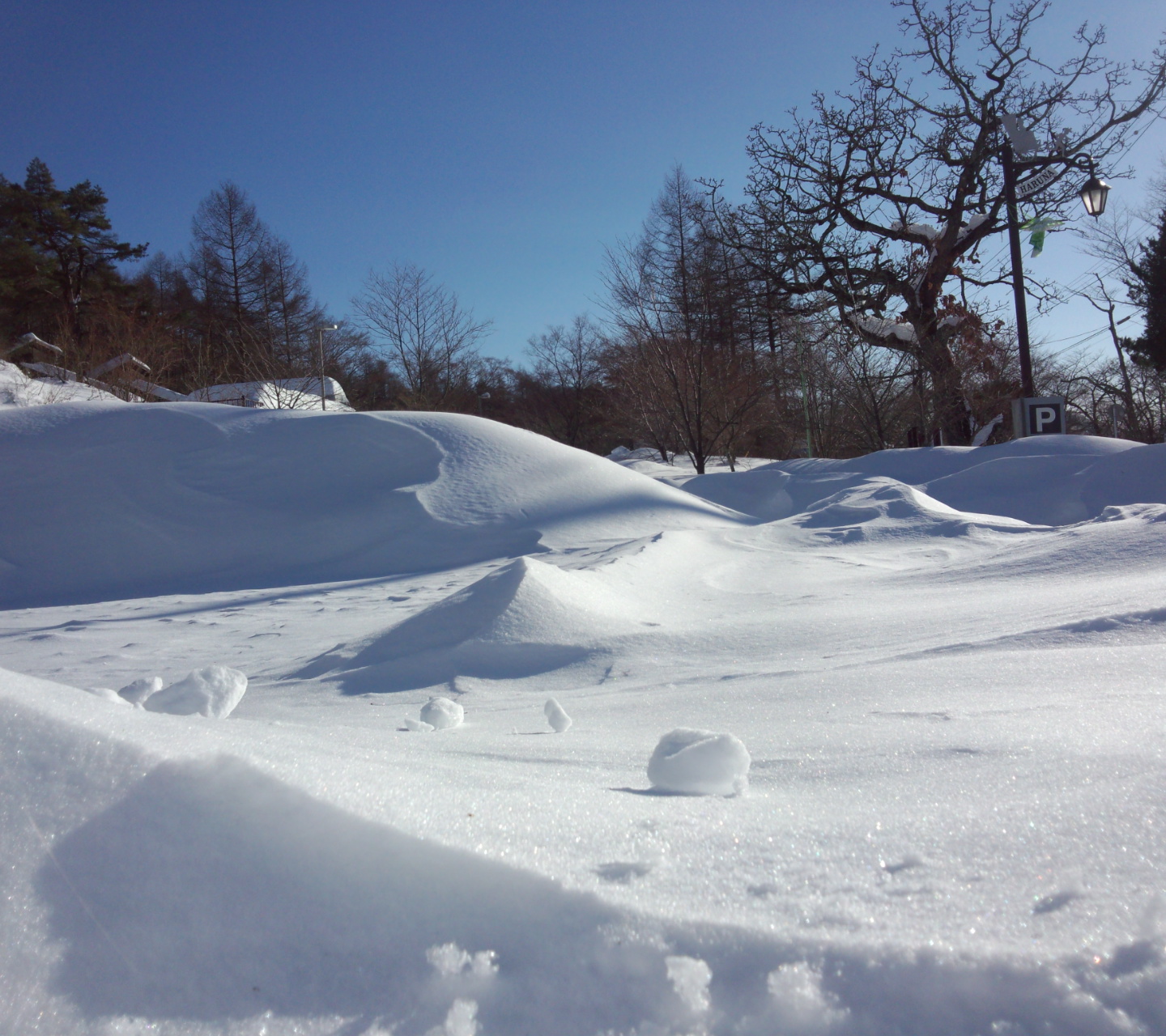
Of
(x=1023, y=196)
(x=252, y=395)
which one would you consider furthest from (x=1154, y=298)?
(x=252, y=395)

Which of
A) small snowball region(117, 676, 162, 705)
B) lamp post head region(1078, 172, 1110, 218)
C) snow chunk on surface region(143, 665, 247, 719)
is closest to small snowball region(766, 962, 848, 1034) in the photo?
snow chunk on surface region(143, 665, 247, 719)

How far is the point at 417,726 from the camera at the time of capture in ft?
6.13

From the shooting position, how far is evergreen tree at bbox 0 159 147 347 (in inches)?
929

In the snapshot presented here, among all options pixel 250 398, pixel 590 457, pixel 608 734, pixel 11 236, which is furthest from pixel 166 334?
pixel 608 734

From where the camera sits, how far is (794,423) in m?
15.9

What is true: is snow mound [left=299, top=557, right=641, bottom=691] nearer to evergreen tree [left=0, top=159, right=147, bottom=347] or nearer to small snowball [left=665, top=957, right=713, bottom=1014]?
small snowball [left=665, top=957, right=713, bottom=1014]

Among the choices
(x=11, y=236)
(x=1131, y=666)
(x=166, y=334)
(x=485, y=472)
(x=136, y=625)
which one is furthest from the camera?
(x=11, y=236)

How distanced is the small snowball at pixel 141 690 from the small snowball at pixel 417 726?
58 cm

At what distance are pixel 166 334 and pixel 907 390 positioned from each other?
59.0 feet

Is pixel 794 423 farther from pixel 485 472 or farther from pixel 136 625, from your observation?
pixel 136 625

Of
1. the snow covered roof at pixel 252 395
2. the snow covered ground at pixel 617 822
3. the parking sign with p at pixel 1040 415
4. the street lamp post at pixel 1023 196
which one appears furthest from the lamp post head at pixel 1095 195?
the snow covered roof at pixel 252 395

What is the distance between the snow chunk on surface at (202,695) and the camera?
167cm

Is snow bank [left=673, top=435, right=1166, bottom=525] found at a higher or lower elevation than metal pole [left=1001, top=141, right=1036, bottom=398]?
lower

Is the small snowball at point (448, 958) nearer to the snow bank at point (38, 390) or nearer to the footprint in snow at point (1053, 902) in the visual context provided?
the footprint in snow at point (1053, 902)
